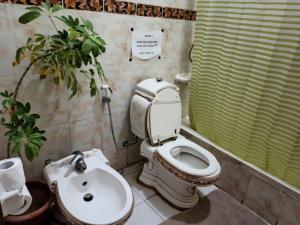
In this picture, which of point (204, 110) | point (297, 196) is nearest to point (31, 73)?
point (204, 110)

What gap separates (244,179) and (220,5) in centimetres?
134

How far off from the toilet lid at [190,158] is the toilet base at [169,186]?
15 cm

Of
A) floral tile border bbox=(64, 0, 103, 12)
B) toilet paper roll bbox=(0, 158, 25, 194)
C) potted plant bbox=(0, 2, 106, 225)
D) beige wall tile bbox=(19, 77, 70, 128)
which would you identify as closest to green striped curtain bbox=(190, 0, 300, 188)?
floral tile border bbox=(64, 0, 103, 12)

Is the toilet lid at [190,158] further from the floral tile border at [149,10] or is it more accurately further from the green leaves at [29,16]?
the green leaves at [29,16]

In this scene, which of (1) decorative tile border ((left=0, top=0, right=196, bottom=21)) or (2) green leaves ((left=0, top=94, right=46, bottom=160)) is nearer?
(2) green leaves ((left=0, top=94, right=46, bottom=160))

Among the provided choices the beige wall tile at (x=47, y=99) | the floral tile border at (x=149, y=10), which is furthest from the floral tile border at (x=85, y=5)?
the beige wall tile at (x=47, y=99)

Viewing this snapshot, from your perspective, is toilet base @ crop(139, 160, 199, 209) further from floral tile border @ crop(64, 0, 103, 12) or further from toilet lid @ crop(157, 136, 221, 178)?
floral tile border @ crop(64, 0, 103, 12)

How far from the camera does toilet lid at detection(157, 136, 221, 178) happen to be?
4.78ft

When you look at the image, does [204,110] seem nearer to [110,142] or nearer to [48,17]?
[110,142]

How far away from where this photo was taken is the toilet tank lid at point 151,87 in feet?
5.33

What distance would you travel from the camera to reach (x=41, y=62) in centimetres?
124

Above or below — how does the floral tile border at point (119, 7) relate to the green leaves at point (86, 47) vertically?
above

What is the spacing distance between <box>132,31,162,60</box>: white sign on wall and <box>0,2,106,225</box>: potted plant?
0.46 m

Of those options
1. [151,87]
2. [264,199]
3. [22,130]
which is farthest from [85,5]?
[264,199]
